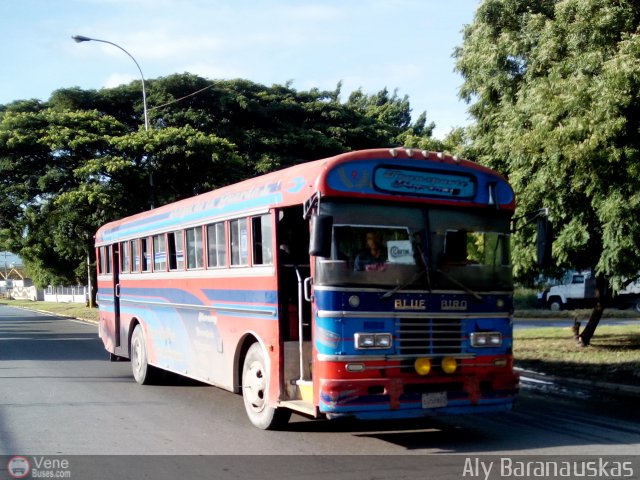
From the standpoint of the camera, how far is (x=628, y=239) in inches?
468

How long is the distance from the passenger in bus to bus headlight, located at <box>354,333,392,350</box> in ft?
2.20

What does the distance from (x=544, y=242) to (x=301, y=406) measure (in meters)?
3.35

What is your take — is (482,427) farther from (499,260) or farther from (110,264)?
(110,264)

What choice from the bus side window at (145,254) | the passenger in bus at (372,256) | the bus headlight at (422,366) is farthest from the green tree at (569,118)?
the bus side window at (145,254)

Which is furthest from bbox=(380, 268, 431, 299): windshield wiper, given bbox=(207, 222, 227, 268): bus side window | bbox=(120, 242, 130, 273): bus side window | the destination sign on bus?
bbox=(120, 242, 130, 273): bus side window

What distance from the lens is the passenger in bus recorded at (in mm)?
7543

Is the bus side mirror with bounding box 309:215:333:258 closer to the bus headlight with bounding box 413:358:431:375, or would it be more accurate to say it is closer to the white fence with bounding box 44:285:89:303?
the bus headlight with bounding box 413:358:431:375

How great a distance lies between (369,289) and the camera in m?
7.50

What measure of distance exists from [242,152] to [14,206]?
10907 millimetres

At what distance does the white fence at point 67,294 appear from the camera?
221 feet

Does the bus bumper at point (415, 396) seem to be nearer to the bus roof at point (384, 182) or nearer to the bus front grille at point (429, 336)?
the bus front grille at point (429, 336)

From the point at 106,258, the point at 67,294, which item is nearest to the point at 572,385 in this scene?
the point at 106,258

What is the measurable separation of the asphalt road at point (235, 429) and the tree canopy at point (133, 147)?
977 centimetres

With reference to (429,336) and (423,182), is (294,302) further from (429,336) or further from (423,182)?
(423,182)
